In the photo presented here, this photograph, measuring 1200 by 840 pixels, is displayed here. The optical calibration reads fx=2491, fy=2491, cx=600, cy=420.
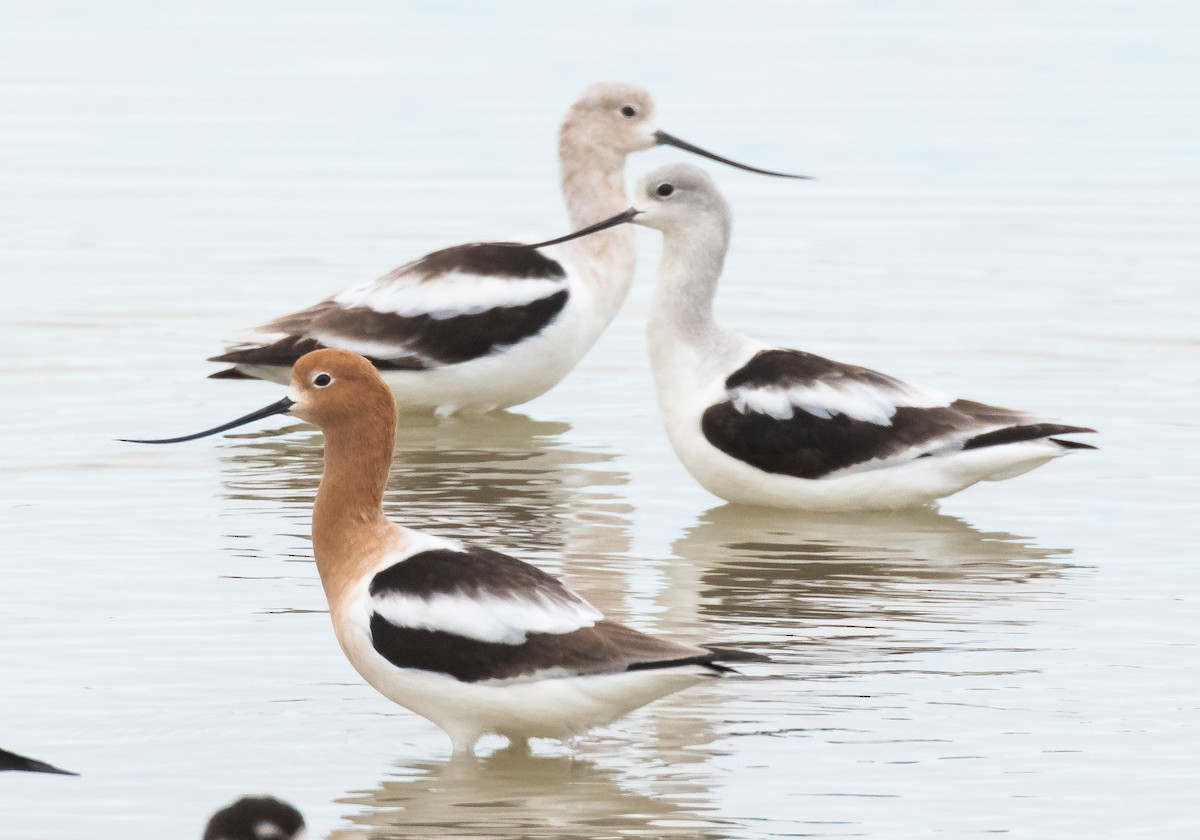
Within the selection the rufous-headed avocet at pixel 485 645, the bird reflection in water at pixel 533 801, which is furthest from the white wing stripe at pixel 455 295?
the bird reflection in water at pixel 533 801

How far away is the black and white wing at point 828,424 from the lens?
35.5 feet

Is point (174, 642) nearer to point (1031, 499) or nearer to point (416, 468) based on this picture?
point (416, 468)

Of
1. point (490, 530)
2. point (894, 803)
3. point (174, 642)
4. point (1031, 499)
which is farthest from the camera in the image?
point (1031, 499)

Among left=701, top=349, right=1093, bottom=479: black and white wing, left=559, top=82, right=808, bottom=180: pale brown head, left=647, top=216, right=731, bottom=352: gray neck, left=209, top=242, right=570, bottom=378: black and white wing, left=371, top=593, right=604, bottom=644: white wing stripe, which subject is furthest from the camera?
left=559, top=82, right=808, bottom=180: pale brown head

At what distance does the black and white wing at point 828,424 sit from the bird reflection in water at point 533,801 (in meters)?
3.07

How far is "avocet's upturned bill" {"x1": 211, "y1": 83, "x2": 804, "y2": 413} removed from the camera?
12.7 meters

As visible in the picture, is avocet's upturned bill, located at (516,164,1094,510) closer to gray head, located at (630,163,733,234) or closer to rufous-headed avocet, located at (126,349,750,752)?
gray head, located at (630,163,733,234)

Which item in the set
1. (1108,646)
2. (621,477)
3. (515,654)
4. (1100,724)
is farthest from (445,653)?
(621,477)

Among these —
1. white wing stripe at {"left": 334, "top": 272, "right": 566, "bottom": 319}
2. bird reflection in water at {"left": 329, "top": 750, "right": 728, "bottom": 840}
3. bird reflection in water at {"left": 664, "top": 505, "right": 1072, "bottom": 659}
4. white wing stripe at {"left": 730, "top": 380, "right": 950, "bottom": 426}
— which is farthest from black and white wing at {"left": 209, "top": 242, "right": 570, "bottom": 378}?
bird reflection in water at {"left": 329, "top": 750, "right": 728, "bottom": 840}

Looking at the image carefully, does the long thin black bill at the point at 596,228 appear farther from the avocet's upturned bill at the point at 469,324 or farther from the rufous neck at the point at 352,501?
the rufous neck at the point at 352,501

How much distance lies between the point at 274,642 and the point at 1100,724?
2.97 meters

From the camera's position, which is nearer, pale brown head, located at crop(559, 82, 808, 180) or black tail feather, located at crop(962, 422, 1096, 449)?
black tail feather, located at crop(962, 422, 1096, 449)

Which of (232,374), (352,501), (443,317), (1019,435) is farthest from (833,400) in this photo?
(232,374)

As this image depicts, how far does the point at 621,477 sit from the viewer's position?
39.4 ft
